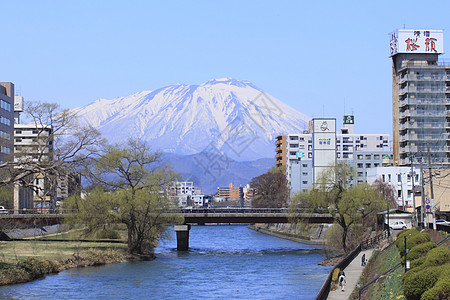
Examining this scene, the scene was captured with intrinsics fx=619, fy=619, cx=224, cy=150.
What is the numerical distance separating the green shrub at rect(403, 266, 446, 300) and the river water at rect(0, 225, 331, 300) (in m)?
19.6

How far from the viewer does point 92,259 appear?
66.8 meters

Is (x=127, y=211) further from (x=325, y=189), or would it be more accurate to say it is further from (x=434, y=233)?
(x=434, y=233)

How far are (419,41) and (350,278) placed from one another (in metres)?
92.8

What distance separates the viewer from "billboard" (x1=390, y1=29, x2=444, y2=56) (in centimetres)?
12669

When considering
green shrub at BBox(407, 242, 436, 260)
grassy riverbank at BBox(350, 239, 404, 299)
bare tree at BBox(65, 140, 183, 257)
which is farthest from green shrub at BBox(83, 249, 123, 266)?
green shrub at BBox(407, 242, 436, 260)

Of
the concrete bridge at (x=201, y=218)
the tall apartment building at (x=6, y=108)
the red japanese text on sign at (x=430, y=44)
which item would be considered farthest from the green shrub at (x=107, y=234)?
the red japanese text on sign at (x=430, y=44)

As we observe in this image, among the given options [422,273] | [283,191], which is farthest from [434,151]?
[422,273]

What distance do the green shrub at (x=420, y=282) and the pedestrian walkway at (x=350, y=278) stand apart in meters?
11.3

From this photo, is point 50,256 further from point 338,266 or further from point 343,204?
point 343,204

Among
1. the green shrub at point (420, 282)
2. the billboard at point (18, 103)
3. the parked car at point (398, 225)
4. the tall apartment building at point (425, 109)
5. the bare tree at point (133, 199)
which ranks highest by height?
the billboard at point (18, 103)

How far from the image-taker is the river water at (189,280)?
46703mm

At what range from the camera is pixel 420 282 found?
83.9ft

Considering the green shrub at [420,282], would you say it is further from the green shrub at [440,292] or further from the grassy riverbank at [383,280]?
the green shrub at [440,292]

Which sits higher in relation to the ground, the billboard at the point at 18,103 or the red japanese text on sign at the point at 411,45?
the red japanese text on sign at the point at 411,45
